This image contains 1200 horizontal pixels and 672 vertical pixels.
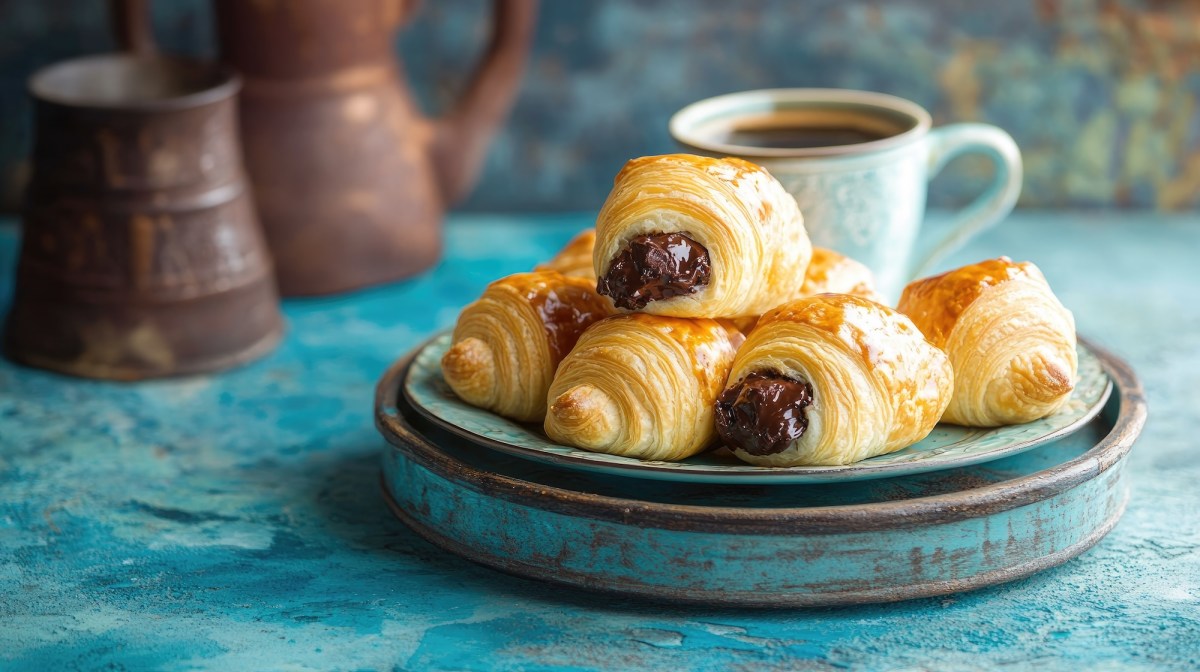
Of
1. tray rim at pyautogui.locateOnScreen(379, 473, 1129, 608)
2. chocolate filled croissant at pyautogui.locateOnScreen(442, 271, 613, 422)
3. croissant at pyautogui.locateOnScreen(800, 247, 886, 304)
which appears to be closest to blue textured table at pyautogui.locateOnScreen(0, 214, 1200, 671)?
tray rim at pyautogui.locateOnScreen(379, 473, 1129, 608)

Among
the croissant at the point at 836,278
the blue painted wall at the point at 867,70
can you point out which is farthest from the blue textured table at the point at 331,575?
the blue painted wall at the point at 867,70

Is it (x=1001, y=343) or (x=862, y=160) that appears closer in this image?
(x=1001, y=343)

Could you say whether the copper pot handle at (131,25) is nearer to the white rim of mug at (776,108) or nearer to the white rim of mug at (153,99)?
the white rim of mug at (153,99)

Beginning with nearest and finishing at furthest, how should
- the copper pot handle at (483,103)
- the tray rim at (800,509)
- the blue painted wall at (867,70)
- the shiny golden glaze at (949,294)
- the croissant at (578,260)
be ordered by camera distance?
1. the tray rim at (800,509)
2. the shiny golden glaze at (949,294)
3. the croissant at (578,260)
4. the copper pot handle at (483,103)
5. the blue painted wall at (867,70)

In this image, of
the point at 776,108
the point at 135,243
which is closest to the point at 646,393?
the point at 776,108

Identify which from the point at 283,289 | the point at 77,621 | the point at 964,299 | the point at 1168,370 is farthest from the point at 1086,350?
the point at 283,289

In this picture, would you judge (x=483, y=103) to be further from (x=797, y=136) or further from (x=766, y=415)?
(x=766, y=415)

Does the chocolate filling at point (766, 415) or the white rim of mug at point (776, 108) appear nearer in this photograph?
the chocolate filling at point (766, 415)

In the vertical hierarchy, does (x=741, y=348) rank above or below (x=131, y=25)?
below

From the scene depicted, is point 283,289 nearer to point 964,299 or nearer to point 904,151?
point 904,151
